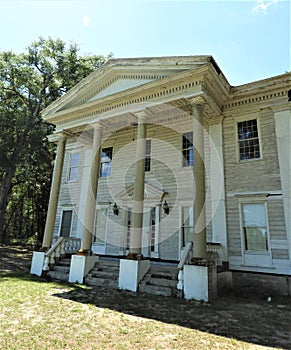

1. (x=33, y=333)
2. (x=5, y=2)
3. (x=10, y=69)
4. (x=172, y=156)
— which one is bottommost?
(x=33, y=333)

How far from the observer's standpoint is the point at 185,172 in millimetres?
10867

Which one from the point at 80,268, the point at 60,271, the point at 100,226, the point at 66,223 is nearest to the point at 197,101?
the point at 80,268

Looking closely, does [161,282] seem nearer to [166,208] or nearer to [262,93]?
[166,208]

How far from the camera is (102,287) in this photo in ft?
26.8

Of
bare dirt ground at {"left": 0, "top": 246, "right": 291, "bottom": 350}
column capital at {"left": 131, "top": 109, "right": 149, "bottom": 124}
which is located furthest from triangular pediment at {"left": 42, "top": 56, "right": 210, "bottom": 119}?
bare dirt ground at {"left": 0, "top": 246, "right": 291, "bottom": 350}

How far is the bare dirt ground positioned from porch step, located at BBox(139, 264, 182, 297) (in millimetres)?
340

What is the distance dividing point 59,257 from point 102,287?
10.7 feet

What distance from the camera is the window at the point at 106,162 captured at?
1336cm

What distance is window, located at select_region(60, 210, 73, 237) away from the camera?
45.2 ft

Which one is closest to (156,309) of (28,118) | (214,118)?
(214,118)

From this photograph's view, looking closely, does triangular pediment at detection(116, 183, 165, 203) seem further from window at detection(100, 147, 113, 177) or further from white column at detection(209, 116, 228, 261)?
white column at detection(209, 116, 228, 261)

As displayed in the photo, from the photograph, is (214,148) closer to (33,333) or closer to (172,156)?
(172,156)

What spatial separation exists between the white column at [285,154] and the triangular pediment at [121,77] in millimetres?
3623

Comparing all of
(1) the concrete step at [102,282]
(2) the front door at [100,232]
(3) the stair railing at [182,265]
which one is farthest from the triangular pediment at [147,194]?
(1) the concrete step at [102,282]
